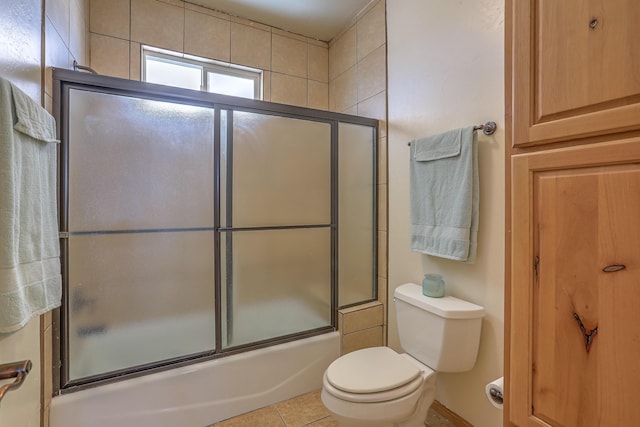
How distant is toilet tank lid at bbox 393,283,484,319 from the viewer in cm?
136

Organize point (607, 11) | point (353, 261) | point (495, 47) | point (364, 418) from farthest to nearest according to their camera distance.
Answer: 1. point (353, 261)
2. point (495, 47)
3. point (364, 418)
4. point (607, 11)

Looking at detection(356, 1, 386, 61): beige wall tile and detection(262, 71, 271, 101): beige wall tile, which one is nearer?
detection(356, 1, 386, 61): beige wall tile

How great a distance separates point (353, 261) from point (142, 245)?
1.30 meters

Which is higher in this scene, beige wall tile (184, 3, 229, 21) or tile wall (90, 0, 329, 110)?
beige wall tile (184, 3, 229, 21)

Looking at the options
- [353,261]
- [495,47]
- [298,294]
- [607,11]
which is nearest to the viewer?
[607,11]

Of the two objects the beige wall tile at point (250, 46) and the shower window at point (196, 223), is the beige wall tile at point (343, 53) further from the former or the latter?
the shower window at point (196, 223)

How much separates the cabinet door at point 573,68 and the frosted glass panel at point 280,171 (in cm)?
132

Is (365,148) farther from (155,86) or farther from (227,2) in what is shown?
(227,2)

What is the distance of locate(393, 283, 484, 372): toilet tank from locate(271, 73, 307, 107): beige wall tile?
192 centimetres

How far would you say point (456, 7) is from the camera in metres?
1.54

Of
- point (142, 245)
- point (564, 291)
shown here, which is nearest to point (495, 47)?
point (564, 291)

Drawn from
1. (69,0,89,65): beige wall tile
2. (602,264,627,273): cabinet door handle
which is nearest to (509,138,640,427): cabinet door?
(602,264,627,273): cabinet door handle

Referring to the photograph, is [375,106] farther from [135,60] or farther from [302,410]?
[302,410]

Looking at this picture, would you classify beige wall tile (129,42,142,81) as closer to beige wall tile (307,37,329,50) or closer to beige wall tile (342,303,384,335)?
beige wall tile (307,37,329,50)
